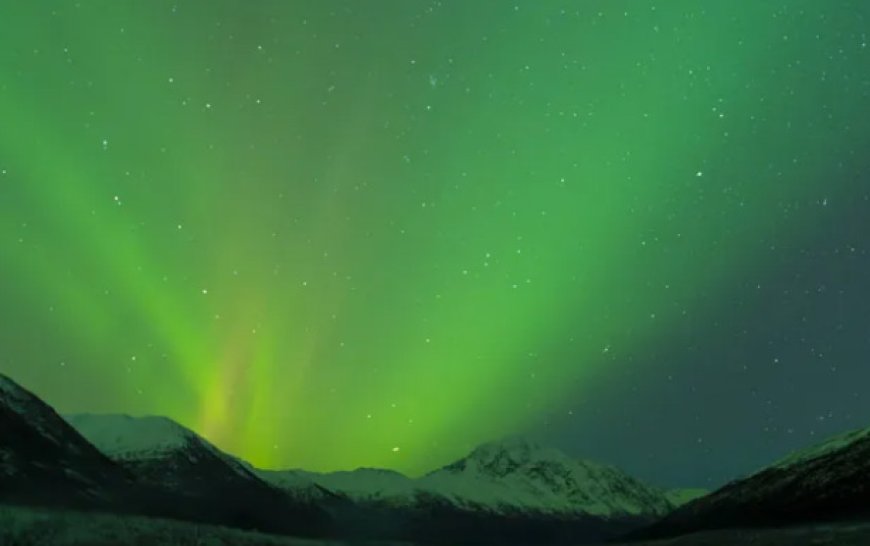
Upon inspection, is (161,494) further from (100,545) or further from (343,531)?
(343,531)

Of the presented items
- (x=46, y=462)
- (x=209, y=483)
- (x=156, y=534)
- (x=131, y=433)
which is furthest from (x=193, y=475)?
(x=156, y=534)

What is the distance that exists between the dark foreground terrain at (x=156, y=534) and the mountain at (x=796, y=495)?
2568 mm

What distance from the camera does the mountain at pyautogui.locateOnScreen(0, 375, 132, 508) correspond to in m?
66.8

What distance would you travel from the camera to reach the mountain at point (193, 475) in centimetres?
9775

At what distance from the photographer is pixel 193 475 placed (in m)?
112

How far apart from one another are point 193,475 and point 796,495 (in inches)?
3391

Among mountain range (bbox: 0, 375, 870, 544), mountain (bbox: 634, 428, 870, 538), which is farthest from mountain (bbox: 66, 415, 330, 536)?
mountain (bbox: 634, 428, 870, 538)

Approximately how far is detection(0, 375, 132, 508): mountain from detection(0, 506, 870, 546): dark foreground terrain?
430cm

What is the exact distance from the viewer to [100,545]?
→ 52750 mm

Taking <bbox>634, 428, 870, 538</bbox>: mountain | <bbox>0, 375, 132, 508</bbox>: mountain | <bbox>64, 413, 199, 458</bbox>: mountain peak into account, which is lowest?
<bbox>634, 428, 870, 538</bbox>: mountain

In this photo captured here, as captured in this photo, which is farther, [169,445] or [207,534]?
[169,445]

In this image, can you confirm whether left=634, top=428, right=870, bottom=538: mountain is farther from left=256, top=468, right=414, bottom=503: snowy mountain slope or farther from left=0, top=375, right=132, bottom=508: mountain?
left=256, top=468, right=414, bottom=503: snowy mountain slope

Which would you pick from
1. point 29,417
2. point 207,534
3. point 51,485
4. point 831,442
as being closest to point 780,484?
point 831,442

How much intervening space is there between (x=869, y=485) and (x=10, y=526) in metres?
58.6
